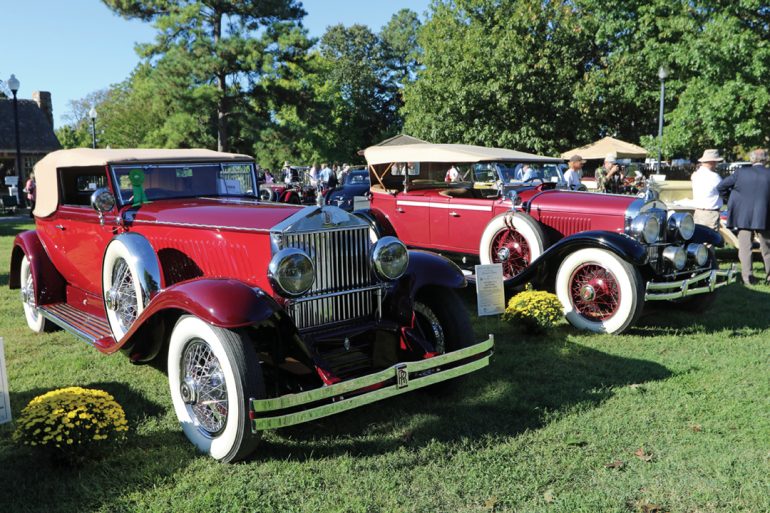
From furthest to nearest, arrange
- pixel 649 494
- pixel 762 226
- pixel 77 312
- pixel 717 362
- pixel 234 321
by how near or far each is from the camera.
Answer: pixel 762 226 < pixel 77 312 < pixel 717 362 < pixel 234 321 < pixel 649 494

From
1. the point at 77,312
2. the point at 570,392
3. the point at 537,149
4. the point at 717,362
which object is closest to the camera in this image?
the point at 570,392

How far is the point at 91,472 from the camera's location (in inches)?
123

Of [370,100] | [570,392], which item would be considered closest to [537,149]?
[570,392]

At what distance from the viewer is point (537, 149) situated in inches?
841

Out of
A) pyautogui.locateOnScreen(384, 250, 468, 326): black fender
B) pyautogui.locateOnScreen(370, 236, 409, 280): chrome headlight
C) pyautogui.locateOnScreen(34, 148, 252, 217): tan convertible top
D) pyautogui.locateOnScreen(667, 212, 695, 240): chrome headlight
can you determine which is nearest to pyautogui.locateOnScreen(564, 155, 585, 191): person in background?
pyautogui.locateOnScreen(667, 212, 695, 240): chrome headlight

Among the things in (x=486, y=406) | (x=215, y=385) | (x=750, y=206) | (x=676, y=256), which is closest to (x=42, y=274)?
(x=215, y=385)

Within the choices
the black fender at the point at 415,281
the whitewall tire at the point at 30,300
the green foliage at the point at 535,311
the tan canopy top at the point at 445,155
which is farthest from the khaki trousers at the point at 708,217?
the whitewall tire at the point at 30,300

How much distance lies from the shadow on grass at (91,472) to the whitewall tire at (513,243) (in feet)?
13.9

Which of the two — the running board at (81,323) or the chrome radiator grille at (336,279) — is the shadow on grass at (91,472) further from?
the chrome radiator grille at (336,279)

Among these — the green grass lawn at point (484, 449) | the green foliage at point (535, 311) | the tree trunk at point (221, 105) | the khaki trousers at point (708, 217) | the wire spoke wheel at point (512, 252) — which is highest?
the tree trunk at point (221, 105)

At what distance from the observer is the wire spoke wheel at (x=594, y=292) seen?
5570 millimetres

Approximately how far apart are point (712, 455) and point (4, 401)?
3796 millimetres

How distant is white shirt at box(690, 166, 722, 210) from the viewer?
27.1 ft

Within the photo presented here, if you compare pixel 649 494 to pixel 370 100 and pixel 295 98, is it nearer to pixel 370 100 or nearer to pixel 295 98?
pixel 295 98
